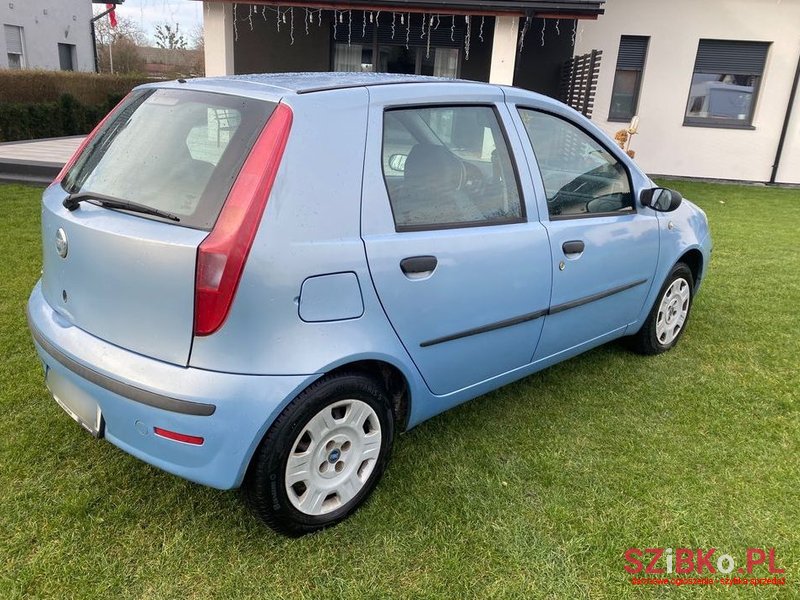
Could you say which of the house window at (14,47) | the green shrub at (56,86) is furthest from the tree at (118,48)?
the green shrub at (56,86)

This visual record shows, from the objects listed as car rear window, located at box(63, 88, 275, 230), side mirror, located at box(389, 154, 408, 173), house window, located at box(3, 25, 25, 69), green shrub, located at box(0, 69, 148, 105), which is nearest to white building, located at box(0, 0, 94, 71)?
house window, located at box(3, 25, 25, 69)

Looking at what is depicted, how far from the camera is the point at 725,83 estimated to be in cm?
1295

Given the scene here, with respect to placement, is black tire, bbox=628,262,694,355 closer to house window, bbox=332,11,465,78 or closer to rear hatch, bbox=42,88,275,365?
rear hatch, bbox=42,88,275,365

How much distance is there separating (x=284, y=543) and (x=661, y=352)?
290 cm

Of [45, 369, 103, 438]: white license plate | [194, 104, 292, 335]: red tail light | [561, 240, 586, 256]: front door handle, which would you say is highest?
[194, 104, 292, 335]: red tail light

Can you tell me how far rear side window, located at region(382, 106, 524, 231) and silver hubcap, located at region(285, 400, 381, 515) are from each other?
74 cm

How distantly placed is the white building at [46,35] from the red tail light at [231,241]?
2212 centimetres

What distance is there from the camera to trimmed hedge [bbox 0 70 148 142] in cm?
1360

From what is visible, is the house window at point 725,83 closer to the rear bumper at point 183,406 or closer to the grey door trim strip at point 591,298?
the grey door trim strip at point 591,298

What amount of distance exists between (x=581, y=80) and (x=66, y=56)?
22216 mm

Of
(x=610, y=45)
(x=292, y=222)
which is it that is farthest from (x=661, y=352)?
(x=610, y=45)

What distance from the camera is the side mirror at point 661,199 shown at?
3421mm

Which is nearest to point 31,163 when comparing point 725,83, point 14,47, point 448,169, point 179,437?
point 448,169

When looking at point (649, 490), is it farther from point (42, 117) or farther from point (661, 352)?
point (42, 117)
